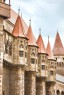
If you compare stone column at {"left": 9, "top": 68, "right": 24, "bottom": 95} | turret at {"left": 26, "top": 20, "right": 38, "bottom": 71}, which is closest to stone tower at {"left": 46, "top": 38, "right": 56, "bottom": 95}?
turret at {"left": 26, "top": 20, "right": 38, "bottom": 71}

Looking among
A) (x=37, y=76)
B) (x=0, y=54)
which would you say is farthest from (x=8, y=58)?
(x=37, y=76)

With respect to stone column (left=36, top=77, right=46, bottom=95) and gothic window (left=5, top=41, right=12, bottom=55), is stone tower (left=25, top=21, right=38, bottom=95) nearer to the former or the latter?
stone column (left=36, top=77, right=46, bottom=95)

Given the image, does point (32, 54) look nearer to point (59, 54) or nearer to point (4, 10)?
point (4, 10)

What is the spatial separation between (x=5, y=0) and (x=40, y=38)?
1757 cm

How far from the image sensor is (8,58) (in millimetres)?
48406

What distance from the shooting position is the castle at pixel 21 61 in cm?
4631

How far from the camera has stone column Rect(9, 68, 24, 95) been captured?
49375 mm

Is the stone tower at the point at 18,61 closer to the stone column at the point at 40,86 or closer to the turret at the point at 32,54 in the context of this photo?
the turret at the point at 32,54

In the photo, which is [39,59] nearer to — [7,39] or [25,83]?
[25,83]

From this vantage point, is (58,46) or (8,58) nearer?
(8,58)

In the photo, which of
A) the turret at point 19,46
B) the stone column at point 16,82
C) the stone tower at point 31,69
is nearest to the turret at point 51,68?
the stone tower at point 31,69

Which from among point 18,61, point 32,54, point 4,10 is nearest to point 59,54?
point 32,54

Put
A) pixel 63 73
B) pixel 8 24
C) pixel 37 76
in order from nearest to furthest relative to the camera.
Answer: pixel 8 24 → pixel 37 76 → pixel 63 73

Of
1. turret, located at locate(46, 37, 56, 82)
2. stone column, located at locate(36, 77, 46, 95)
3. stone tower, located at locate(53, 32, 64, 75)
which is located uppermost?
stone tower, located at locate(53, 32, 64, 75)
